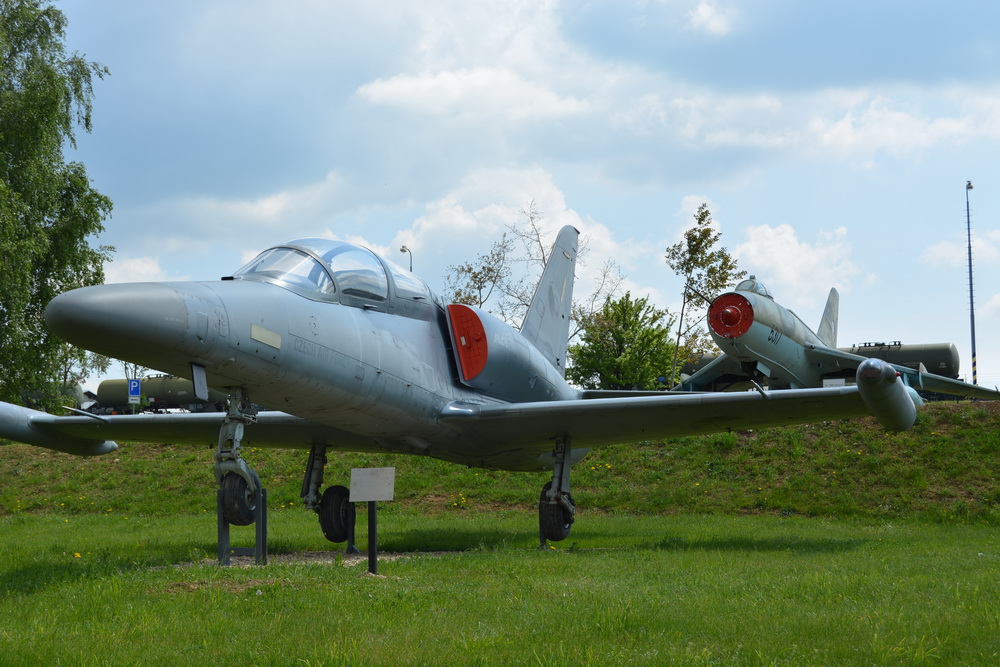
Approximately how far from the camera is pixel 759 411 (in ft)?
34.3

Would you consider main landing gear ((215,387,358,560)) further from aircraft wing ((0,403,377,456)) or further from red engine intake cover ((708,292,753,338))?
red engine intake cover ((708,292,753,338))

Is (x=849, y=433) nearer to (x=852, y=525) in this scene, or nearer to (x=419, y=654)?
(x=852, y=525)

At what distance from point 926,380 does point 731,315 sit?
14.3ft

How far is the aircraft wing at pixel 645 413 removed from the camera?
1016cm

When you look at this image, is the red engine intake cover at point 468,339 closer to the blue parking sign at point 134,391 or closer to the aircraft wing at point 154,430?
the aircraft wing at point 154,430

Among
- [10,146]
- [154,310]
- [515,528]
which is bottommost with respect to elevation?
[515,528]

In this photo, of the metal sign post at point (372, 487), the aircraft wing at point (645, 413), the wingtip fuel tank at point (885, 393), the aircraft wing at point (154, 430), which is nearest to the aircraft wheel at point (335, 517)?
the aircraft wing at point (154, 430)

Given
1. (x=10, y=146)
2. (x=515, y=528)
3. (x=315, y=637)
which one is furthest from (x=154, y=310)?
(x=10, y=146)

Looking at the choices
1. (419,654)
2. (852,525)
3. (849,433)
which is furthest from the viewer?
(849,433)

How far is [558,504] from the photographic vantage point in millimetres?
11000

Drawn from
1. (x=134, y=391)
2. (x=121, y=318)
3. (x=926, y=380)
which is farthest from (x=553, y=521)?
(x=134, y=391)

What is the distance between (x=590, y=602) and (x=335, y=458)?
54.6 feet

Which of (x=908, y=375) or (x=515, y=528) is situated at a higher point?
(x=908, y=375)

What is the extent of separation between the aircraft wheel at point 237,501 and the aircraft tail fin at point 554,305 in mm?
7432
